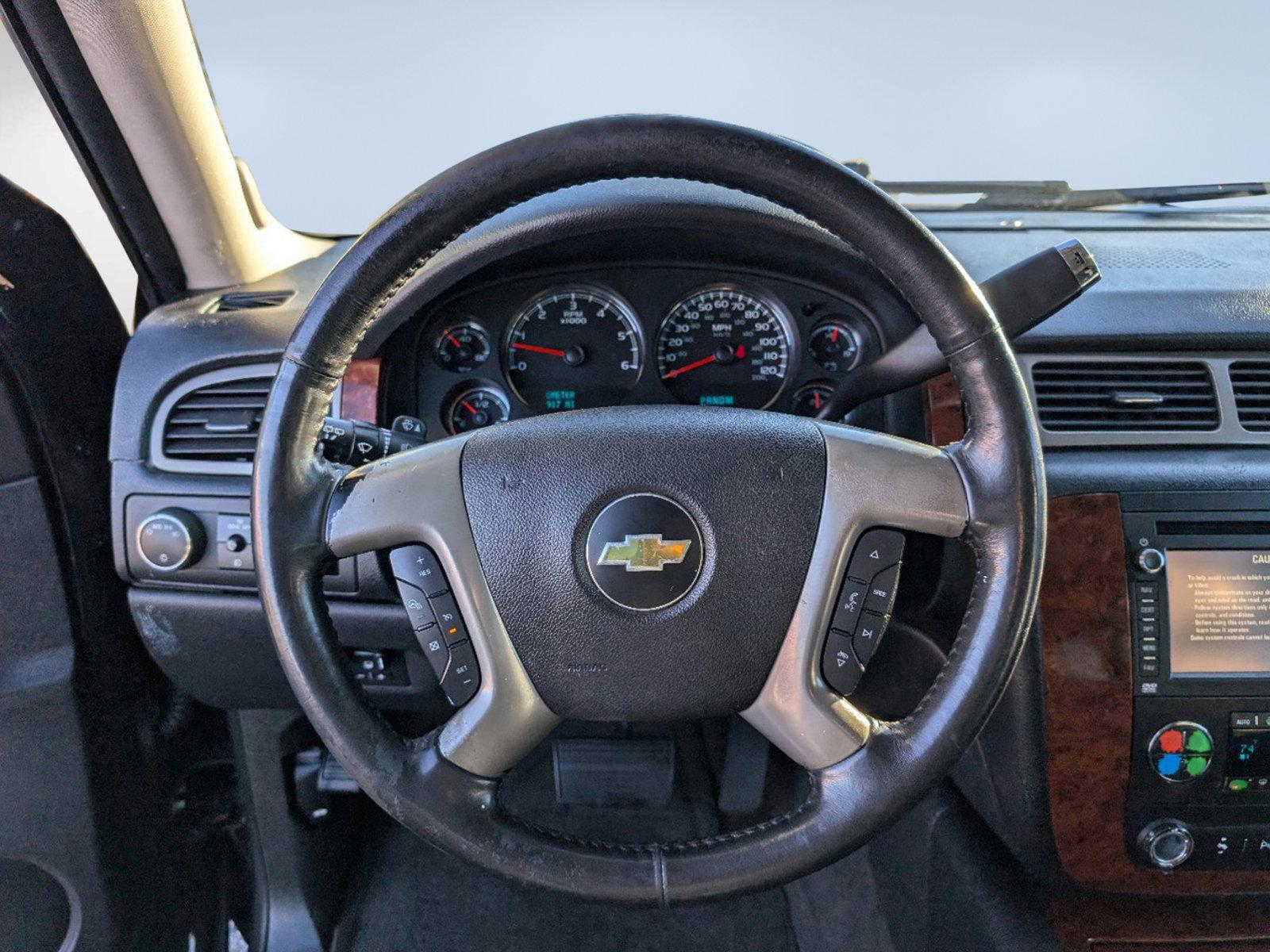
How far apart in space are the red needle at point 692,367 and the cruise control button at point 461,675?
739mm

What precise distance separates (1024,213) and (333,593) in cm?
131

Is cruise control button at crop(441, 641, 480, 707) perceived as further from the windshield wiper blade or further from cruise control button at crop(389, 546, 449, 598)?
the windshield wiper blade

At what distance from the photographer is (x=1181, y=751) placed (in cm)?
125

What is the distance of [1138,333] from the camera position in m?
1.36

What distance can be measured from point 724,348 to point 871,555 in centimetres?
67

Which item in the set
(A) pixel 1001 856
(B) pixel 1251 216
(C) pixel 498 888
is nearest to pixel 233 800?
(C) pixel 498 888

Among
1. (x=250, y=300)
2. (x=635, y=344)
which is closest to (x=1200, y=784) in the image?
(x=635, y=344)

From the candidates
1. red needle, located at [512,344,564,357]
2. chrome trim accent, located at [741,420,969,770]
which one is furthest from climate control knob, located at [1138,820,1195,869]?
red needle, located at [512,344,564,357]

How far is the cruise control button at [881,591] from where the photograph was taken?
933 mm

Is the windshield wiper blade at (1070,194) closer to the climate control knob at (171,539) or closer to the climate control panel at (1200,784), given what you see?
the climate control panel at (1200,784)

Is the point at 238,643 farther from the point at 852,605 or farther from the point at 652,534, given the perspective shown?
the point at 852,605

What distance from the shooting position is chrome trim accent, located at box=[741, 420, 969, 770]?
2.95 ft

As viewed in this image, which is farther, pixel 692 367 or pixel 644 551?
pixel 692 367

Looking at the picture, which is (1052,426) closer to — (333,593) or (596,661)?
(596,661)
